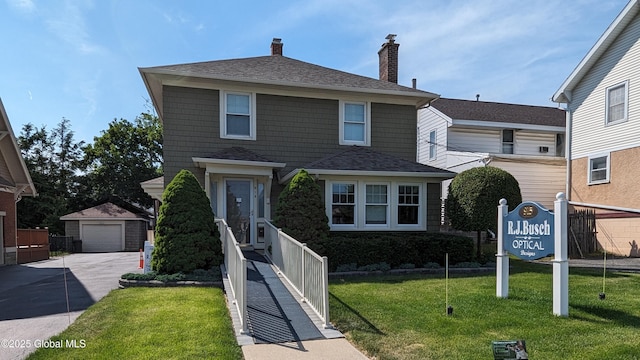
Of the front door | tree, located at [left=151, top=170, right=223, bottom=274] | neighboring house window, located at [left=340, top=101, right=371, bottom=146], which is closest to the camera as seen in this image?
tree, located at [left=151, top=170, right=223, bottom=274]

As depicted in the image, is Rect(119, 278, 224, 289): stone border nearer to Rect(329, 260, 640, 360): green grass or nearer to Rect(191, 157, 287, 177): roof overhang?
Rect(329, 260, 640, 360): green grass

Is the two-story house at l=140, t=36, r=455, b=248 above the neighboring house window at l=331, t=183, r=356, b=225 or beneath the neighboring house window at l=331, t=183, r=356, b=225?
above

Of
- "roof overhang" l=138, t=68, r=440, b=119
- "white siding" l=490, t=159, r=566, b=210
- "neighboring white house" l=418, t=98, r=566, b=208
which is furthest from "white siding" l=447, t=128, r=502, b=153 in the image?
"roof overhang" l=138, t=68, r=440, b=119

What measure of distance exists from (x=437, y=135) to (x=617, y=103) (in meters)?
8.33

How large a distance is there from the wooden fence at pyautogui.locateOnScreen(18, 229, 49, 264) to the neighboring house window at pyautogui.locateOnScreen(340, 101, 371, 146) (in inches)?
596

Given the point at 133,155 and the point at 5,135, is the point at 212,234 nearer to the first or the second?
the point at 5,135

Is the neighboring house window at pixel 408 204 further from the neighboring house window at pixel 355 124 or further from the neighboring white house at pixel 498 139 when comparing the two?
the neighboring white house at pixel 498 139

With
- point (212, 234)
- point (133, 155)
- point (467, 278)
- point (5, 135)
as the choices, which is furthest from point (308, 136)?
point (133, 155)

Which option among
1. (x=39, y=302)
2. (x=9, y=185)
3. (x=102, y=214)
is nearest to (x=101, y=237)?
(x=102, y=214)

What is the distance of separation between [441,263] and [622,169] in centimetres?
826

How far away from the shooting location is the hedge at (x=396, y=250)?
10.2 metres

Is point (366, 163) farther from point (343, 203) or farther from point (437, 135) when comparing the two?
point (437, 135)

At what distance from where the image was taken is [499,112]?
21688mm

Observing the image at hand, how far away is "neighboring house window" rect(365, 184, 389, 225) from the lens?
1273 cm
